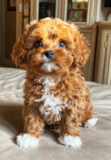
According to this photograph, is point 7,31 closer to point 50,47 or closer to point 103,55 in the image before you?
point 103,55

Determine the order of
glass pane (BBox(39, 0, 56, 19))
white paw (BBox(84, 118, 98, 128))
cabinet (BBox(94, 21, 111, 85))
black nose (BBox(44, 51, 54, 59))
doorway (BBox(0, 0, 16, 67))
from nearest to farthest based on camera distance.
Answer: black nose (BBox(44, 51, 54, 59)) < white paw (BBox(84, 118, 98, 128)) < cabinet (BBox(94, 21, 111, 85)) < glass pane (BBox(39, 0, 56, 19)) < doorway (BBox(0, 0, 16, 67))

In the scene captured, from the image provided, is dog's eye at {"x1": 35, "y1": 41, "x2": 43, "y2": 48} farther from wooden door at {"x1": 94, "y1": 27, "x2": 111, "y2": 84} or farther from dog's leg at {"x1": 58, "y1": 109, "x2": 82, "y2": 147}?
wooden door at {"x1": 94, "y1": 27, "x2": 111, "y2": 84}

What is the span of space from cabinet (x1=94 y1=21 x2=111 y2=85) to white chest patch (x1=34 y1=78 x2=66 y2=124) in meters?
2.03

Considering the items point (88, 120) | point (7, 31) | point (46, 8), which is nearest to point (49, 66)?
point (88, 120)

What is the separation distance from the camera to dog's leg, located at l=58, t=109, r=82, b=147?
835 millimetres

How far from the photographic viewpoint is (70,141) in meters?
0.82

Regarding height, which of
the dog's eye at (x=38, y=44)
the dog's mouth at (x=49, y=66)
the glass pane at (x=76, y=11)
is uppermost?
the glass pane at (x=76, y=11)

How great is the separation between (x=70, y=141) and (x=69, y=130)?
0.07 metres

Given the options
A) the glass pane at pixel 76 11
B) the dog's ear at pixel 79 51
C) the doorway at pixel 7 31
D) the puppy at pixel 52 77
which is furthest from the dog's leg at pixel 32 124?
the doorway at pixel 7 31

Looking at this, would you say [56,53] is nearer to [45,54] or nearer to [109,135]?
[45,54]

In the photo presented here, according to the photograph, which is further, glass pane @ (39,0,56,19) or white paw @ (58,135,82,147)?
glass pane @ (39,0,56,19)

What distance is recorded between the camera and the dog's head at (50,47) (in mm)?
774

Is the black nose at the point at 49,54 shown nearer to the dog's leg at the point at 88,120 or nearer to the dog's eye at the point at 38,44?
the dog's eye at the point at 38,44

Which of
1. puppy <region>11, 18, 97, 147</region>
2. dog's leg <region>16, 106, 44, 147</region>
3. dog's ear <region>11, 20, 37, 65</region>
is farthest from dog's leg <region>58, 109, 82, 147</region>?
dog's ear <region>11, 20, 37, 65</region>
